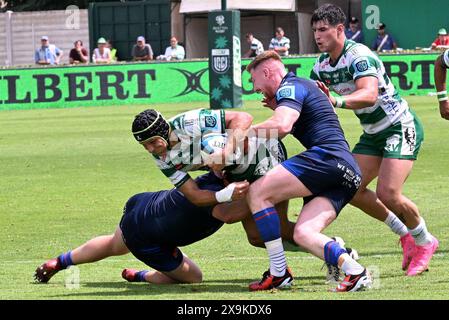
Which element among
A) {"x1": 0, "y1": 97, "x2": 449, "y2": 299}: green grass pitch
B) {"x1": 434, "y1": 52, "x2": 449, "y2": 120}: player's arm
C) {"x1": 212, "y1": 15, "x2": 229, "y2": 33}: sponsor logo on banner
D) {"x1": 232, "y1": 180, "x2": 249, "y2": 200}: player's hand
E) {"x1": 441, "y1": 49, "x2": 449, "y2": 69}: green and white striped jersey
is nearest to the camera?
{"x1": 232, "y1": 180, "x2": 249, "y2": 200}: player's hand

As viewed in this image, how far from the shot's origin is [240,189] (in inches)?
344

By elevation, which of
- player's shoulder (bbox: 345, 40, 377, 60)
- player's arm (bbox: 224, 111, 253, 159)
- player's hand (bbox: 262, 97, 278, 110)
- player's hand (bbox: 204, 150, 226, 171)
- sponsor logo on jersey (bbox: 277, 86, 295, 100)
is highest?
player's shoulder (bbox: 345, 40, 377, 60)

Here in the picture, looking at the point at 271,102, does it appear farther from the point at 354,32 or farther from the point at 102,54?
the point at 102,54

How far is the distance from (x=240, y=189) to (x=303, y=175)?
51 centimetres

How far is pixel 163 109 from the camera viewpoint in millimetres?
30672

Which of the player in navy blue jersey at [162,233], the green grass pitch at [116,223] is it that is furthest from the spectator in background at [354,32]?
the player in navy blue jersey at [162,233]

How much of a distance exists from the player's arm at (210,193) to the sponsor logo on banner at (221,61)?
72.8ft

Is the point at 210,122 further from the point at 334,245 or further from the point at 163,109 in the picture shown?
the point at 163,109

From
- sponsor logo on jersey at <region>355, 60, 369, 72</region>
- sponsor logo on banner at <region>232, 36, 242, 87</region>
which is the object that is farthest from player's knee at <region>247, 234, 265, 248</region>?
sponsor logo on banner at <region>232, 36, 242, 87</region>

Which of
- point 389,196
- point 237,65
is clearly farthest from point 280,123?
point 237,65

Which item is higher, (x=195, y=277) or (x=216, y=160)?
(x=216, y=160)

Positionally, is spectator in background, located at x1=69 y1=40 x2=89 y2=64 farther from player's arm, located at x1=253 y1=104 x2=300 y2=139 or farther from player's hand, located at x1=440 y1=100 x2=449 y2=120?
player's arm, located at x1=253 y1=104 x2=300 y2=139

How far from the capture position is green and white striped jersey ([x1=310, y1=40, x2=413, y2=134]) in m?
10.2

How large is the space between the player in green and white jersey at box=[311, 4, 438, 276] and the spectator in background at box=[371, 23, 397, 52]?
27.0 m
